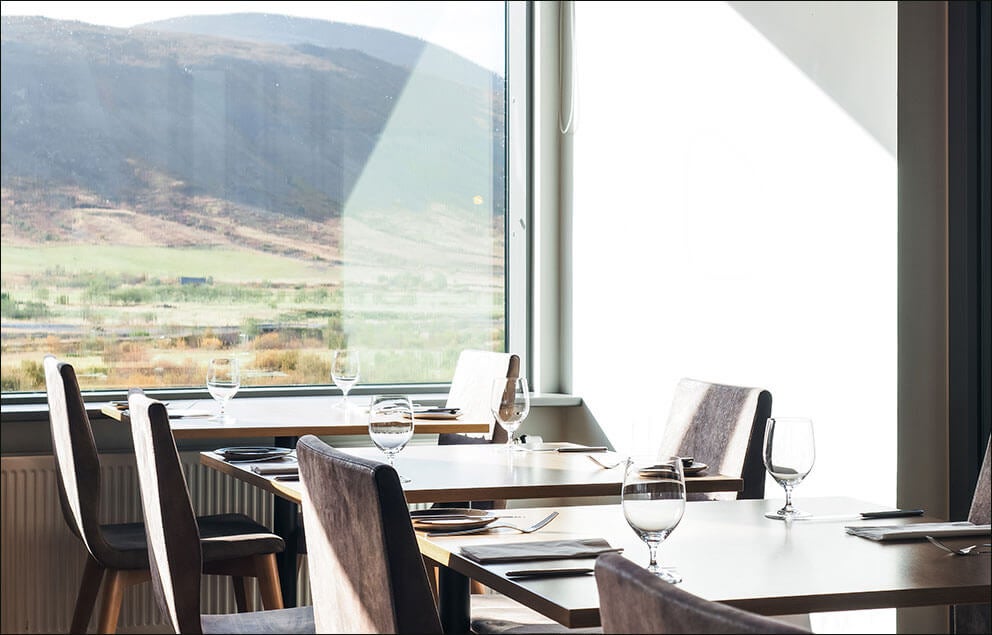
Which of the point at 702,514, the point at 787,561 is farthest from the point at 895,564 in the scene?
the point at 702,514

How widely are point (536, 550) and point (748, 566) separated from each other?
11.4 inches

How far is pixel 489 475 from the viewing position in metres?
2.46

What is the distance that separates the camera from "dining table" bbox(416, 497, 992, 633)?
56.9 inches

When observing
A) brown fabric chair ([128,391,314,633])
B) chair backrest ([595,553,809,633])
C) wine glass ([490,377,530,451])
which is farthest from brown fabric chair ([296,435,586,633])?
wine glass ([490,377,530,451])

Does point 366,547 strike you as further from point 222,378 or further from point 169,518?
point 222,378

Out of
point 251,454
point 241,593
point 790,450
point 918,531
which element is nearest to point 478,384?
point 241,593

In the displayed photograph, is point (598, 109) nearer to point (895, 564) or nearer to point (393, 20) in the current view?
point (393, 20)

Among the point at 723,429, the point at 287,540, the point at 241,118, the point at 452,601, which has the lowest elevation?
the point at 287,540

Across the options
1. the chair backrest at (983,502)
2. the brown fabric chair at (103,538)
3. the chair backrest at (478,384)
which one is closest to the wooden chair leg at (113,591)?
the brown fabric chair at (103,538)

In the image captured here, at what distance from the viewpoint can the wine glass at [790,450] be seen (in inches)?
77.1

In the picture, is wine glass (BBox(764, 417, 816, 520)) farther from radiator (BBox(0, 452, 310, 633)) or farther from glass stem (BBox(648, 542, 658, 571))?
radiator (BBox(0, 452, 310, 633))

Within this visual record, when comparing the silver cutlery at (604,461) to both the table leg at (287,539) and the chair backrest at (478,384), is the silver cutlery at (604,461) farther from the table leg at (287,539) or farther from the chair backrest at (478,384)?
the table leg at (287,539)

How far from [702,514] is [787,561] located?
42 cm

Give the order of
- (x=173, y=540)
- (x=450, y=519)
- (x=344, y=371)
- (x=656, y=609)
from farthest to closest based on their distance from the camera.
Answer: (x=344, y=371) → (x=173, y=540) → (x=450, y=519) → (x=656, y=609)
